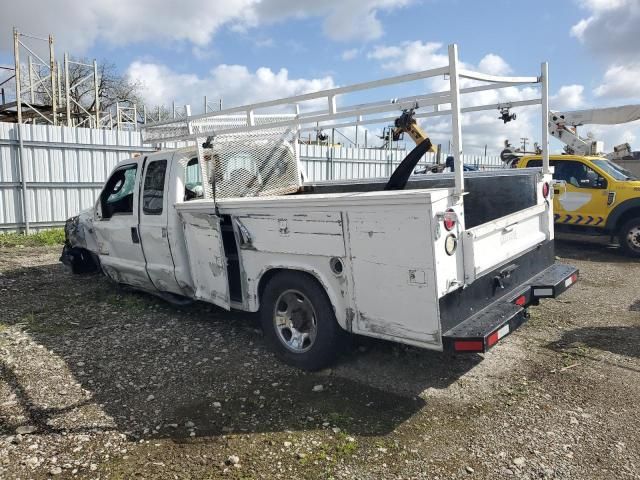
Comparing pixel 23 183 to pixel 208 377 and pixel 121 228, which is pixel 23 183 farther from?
pixel 208 377

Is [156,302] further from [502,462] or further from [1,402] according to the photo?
[502,462]

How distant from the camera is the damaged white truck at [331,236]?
134 inches

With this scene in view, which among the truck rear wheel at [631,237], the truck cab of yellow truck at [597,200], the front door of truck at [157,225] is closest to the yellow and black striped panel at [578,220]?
the truck cab of yellow truck at [597,200]

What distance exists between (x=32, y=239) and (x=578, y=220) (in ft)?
38.3

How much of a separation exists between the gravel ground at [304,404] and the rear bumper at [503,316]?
1.83ft

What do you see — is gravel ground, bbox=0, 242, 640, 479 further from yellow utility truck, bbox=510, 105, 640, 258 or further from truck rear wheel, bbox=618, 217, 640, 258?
yellow utility truck, bbox=510, 105, 640, 258

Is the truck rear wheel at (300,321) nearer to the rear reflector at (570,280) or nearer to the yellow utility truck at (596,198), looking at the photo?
the rear reflector at (570,280)

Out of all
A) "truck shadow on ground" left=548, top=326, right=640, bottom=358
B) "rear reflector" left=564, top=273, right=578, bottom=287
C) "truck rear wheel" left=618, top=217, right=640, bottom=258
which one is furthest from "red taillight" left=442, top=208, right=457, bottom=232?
"truck rear wheel" left=618, top=217, right=640, bottom=258

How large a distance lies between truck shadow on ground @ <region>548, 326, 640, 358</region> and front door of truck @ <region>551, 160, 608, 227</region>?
491 centimetres

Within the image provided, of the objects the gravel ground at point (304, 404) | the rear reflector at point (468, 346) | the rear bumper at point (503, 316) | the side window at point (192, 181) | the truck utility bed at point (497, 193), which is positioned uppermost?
the side window at point (192, 181)

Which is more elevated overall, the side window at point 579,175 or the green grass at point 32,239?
the side window at point 579,175

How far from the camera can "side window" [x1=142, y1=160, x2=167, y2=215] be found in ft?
17.8

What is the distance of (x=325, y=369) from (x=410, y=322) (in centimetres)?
115

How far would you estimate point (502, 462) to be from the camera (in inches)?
118
